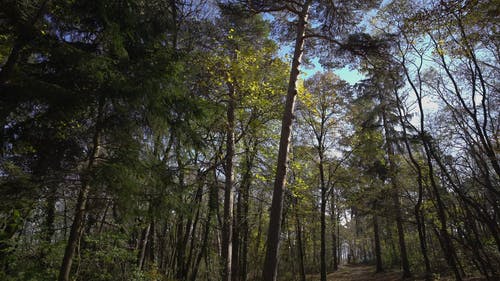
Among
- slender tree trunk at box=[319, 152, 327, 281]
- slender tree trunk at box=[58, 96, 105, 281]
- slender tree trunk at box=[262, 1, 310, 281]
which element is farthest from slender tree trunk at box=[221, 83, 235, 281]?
slender tree trunk at box=[319, 152, 327, 281]

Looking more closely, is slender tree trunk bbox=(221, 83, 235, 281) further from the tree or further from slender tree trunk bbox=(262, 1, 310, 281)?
the tree

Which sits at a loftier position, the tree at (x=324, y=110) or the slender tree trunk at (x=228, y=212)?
the tree at (x=324, y=110)

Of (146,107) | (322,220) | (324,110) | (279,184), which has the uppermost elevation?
(324,110)

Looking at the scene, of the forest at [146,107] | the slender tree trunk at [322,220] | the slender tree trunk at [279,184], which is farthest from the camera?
the slender tree trunk at [322,220]

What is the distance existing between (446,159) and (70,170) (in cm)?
1328

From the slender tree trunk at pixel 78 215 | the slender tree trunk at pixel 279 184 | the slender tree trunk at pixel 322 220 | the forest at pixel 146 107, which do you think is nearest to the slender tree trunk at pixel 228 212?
the forest at pixel 146 107

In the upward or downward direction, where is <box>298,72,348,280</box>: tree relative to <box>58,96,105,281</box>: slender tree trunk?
upward

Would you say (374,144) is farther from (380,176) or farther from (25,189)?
(25,189)

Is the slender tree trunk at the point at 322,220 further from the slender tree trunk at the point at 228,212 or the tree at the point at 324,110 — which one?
the slender tree trunk at the point at 228,212

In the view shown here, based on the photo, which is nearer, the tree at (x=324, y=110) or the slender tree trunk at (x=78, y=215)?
the slender tree trunk at (x=78, y=215)

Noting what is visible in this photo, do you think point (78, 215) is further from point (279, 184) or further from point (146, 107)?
point (279, 184)

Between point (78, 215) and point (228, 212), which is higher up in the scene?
point (228, 212)

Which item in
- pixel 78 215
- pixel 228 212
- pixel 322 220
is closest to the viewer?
pixel 78 215

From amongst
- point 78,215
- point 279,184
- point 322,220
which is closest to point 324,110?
point 322,220
